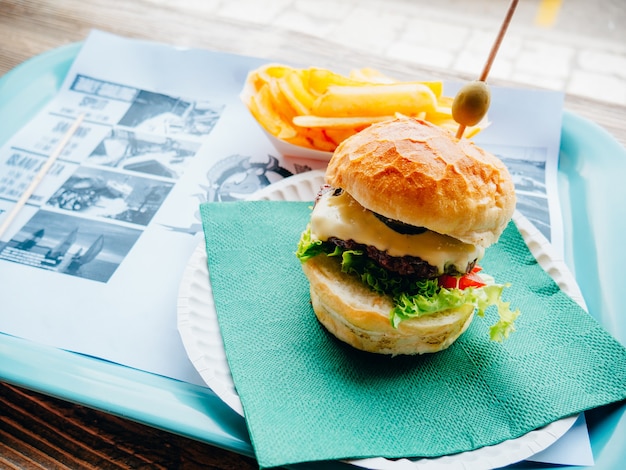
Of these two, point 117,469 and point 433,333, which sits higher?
point 433,333

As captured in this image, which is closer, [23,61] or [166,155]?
[166,155]

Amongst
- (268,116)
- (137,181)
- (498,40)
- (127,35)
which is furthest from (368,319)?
(127,35)

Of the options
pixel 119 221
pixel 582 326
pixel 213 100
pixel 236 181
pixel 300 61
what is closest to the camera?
pixel 582 326

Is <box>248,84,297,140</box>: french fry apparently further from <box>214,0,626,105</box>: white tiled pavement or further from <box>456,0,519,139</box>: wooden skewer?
<box>214,0,626,105</box>: white tiled pavement

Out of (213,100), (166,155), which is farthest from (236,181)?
(213,100)

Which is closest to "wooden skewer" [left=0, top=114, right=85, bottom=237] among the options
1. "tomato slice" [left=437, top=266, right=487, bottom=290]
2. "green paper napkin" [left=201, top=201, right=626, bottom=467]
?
"green paper napkin" [left=201, top=201, right=626, bottom=467]

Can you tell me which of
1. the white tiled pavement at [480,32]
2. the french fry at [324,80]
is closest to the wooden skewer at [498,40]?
the french fry at [324,80]

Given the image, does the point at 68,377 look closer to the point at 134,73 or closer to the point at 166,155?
the point at 166,155
